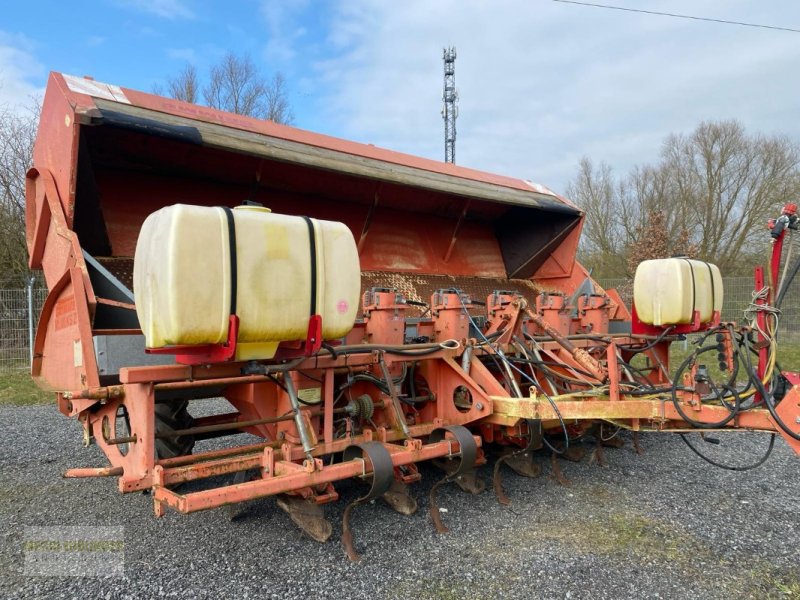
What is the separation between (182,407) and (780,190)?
19.3 m

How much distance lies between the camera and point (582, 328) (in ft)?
14.3

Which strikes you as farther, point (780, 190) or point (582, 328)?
point (780, 190)

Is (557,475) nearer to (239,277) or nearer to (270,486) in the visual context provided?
(270,486)

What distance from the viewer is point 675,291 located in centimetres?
352

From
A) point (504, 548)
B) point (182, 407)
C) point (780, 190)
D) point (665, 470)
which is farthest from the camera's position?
point (780, 190)

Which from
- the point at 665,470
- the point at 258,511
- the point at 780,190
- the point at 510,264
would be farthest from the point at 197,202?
the point at 780,190

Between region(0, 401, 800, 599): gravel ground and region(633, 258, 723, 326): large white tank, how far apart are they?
1.06 meters

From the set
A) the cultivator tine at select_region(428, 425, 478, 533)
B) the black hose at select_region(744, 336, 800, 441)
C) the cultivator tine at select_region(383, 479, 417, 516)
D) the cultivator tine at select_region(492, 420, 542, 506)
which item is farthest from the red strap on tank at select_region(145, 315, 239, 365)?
the black hose at select_region(744, 336, 800, 441)

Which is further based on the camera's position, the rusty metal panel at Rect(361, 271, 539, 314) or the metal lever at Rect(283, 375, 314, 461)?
the rusty metal panel at Rect(361, 271, 539, 314)

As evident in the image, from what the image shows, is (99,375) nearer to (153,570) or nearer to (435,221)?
(153,570)

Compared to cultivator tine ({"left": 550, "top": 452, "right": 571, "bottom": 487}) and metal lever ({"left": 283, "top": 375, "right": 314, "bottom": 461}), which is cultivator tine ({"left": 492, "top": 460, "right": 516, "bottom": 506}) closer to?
cultivator tine ({"left": 550, "top": 452, "right": 571, "bottom": 487})

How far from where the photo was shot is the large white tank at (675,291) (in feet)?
11.5

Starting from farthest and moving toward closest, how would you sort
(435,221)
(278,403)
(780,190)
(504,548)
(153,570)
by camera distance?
1. (780,190)
2. (435,221)
3. (278,403)
4. (504,548)
5. (153,570)

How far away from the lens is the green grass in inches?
280
